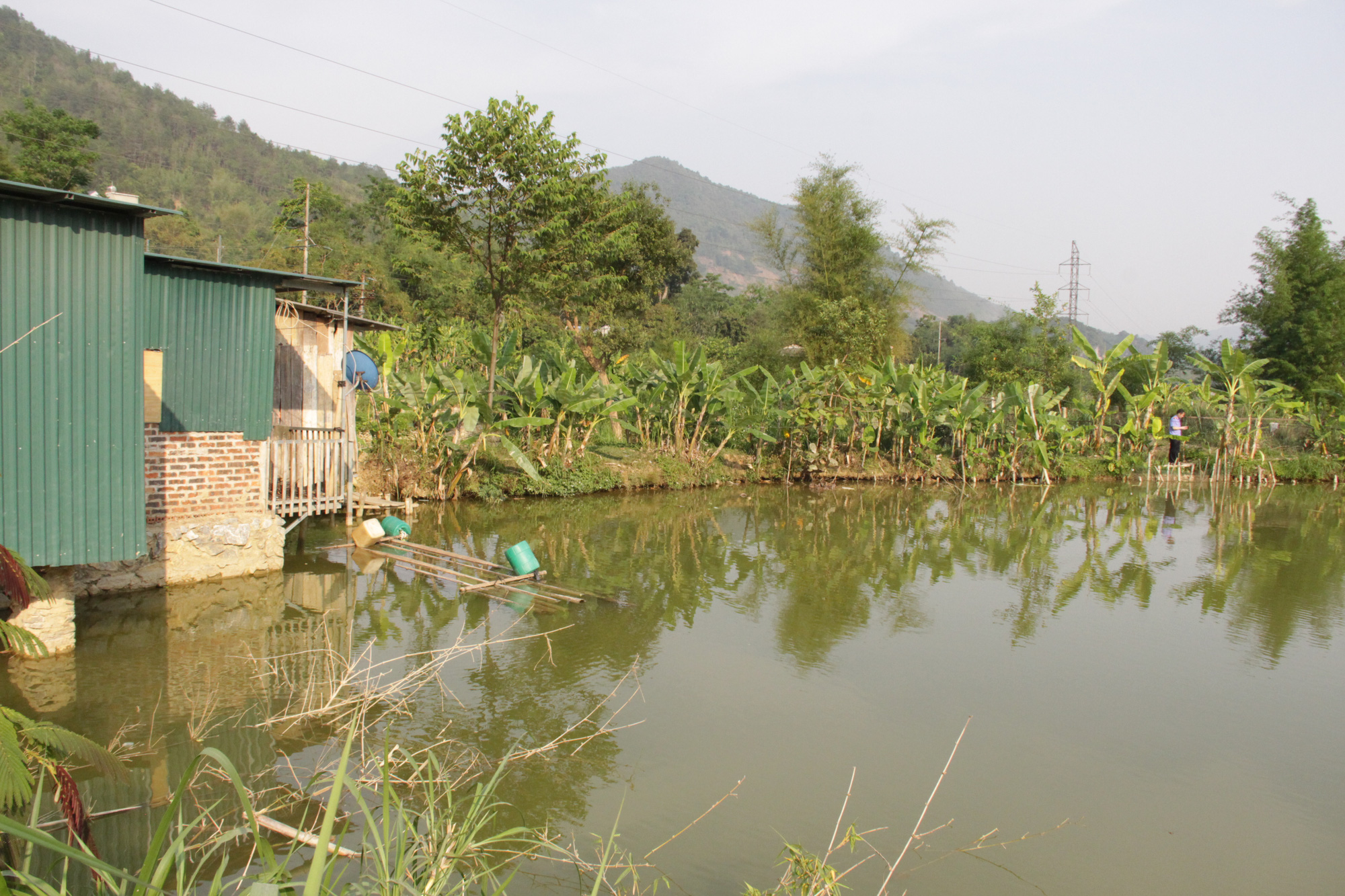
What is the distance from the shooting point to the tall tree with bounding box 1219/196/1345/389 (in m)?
23.3

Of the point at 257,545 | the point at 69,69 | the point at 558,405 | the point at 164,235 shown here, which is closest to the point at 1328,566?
the point at 558,405

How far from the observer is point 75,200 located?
18.4ft

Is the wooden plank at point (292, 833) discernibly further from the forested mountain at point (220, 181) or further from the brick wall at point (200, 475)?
the forested mountain at point (220, 181)

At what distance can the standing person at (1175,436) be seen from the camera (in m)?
18.9

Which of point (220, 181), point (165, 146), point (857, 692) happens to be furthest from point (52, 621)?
point (165, 146)

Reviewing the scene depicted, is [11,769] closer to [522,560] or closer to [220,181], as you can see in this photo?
[522,560]

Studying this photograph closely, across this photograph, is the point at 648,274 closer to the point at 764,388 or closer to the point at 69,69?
the point at 764,388

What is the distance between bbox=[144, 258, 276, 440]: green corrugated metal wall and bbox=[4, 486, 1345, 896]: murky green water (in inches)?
61.9

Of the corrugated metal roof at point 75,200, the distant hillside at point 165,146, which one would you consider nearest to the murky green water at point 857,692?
the corrugated metal roof at point 75,200

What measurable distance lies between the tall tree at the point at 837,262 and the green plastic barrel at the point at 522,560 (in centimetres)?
1343

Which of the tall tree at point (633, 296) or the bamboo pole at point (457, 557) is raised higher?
the tall tree at point (633, 296)

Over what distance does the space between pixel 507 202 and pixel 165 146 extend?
68500 millimetres

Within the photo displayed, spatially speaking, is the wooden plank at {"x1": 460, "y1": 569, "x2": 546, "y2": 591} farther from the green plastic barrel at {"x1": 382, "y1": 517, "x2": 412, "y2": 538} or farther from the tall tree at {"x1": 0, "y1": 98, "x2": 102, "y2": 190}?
the tall tree at {"x1": 0, "y1": 98, "x2": 102, "y2": 190}

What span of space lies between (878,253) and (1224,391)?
30.9 feet
